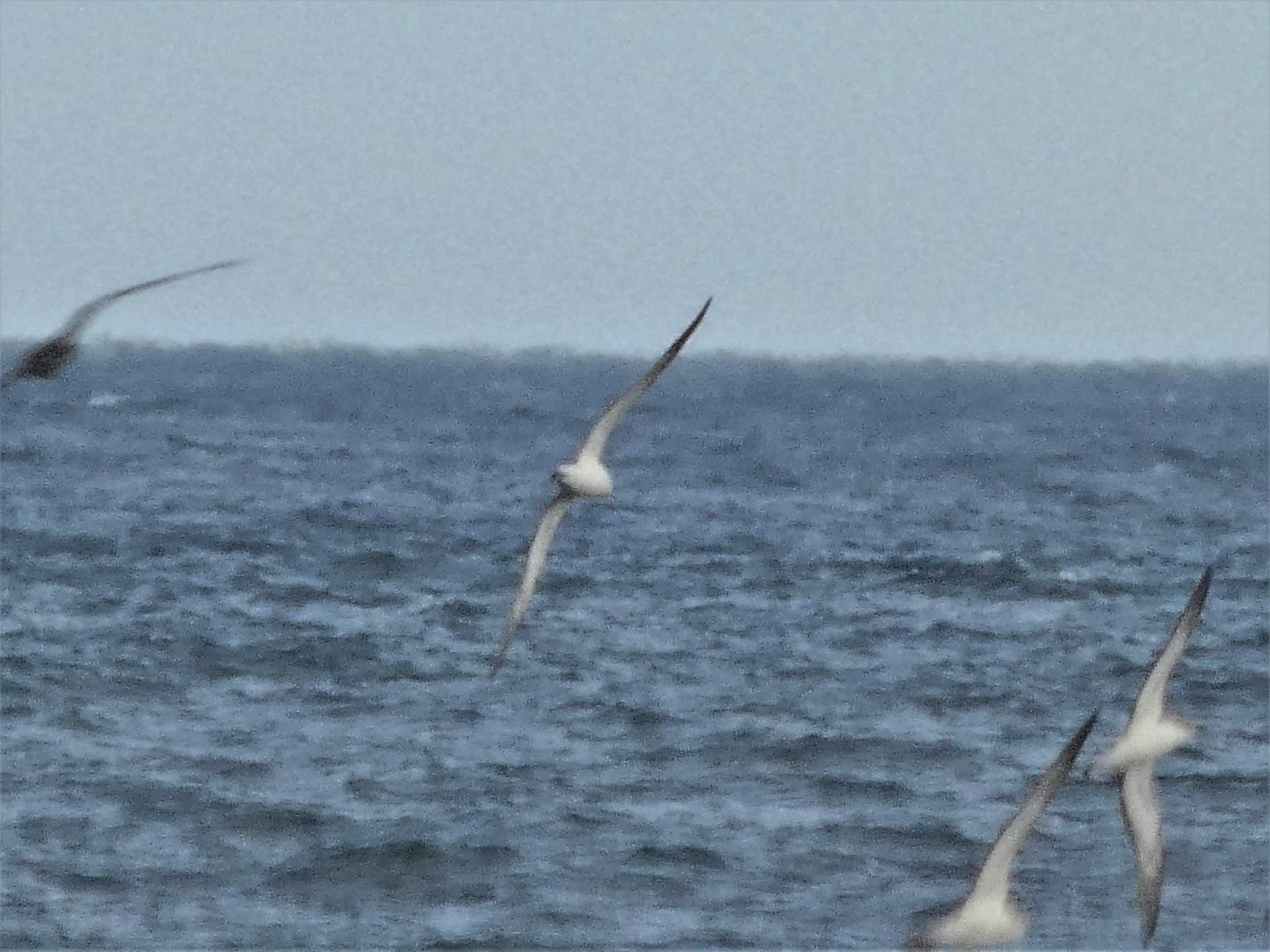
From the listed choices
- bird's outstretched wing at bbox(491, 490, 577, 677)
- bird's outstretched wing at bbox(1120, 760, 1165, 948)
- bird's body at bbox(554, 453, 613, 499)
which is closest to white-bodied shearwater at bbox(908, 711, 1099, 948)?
bird's outstretched wing at bbox(1120, 760, 1165, 948)

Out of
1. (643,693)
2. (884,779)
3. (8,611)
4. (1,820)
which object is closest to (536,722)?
(643,693)

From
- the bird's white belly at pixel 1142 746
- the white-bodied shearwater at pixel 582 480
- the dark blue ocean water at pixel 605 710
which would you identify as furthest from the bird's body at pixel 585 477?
the dark blue ocean water at pixel 605 710

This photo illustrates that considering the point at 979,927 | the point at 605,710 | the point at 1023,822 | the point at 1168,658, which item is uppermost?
the point at 1168,658

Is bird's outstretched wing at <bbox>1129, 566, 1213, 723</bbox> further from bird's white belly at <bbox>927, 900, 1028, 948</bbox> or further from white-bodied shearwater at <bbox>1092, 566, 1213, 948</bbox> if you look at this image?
bird's white belly at <bbox>927, 900, 1028, 948</bbox>

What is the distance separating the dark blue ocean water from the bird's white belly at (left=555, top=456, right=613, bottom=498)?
391 centimetres

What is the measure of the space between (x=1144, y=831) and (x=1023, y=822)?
101 inches

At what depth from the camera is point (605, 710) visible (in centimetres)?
2406

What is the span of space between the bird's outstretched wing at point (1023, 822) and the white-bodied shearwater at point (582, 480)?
8.99 ft

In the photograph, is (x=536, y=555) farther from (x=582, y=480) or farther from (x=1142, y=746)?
(x=1142, y=746)

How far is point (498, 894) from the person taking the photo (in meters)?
17.5

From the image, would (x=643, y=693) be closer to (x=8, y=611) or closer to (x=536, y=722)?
(x=536, y=722)

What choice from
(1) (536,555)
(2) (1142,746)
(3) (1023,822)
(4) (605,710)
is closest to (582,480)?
(1) (536,555)

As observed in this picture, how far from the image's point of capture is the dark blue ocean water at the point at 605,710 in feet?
56.6

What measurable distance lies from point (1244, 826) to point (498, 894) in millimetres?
6019
